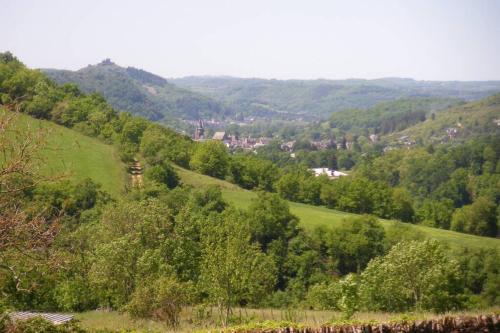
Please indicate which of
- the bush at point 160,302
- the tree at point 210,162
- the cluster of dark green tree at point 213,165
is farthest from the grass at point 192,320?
the tree at point 210,162

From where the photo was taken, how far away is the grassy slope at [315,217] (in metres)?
63.1

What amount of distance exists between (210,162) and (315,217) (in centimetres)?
→ 2551

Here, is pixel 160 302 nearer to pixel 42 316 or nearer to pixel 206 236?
pixel 42 316

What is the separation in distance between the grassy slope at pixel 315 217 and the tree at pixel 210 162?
4493 millimetres

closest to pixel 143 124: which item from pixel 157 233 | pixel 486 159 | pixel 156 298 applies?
pixel 157 233

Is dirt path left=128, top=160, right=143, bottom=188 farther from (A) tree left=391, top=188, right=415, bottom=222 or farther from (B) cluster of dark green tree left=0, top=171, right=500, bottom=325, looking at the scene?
(A) tree left=391, top=188, right=415, bottom=222

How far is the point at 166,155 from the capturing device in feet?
274

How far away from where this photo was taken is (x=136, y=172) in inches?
2886

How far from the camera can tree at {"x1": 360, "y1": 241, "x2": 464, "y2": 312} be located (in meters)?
27.0

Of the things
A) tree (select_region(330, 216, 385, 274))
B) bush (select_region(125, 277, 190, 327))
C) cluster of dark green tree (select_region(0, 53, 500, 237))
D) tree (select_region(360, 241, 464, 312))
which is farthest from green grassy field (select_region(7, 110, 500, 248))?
bush (select_region(125, 277, 190, 327))

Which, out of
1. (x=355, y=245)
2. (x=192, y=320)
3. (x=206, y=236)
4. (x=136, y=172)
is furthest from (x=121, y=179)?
(x=192, y=320)

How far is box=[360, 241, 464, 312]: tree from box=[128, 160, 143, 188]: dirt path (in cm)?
4095

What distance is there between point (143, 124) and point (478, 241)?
6420cm

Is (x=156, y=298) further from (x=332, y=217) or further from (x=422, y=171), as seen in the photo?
(x=422, y=171)
